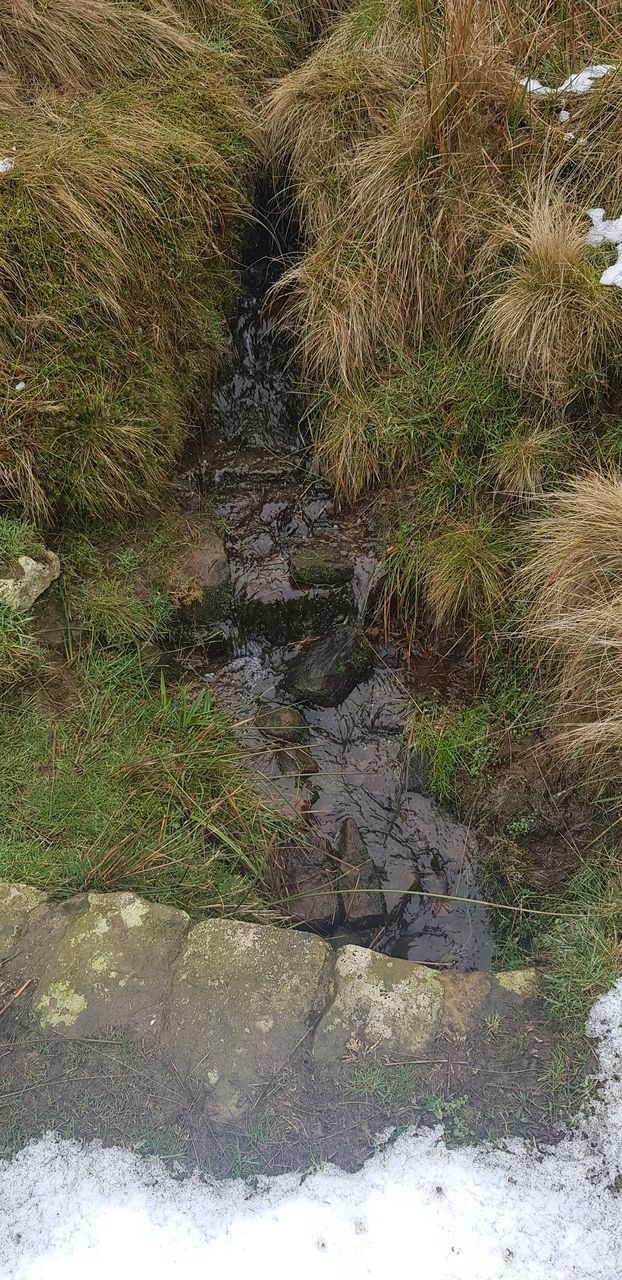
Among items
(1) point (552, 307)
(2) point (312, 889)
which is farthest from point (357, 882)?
(1) point (552, 307)

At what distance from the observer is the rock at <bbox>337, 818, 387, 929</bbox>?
2875 mm

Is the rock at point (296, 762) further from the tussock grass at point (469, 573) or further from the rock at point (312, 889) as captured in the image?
the tussock grass at point (469, 573)

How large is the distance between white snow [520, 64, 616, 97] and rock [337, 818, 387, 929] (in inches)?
132

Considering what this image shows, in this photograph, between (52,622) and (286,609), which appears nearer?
(52,622)

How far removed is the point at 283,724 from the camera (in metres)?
3.38

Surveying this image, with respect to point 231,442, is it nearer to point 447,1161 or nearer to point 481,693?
point 481,693

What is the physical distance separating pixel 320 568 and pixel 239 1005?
200 cm

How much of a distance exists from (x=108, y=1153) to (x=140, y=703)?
1586mm

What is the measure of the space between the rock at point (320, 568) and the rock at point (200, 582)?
1.07 ft

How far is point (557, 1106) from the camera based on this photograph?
2.01m

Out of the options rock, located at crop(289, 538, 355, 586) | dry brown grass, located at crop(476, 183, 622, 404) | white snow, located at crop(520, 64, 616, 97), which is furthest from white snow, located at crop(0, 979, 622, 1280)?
white snow, located at crop(520, 64, 616, 97)

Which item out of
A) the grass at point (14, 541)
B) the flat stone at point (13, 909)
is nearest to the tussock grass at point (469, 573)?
the grass at point (14, 541)

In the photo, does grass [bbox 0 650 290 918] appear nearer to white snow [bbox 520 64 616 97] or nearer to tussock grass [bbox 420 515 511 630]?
tussock grass [bbox 420 515 511 630]

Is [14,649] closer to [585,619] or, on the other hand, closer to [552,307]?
[585,619]
